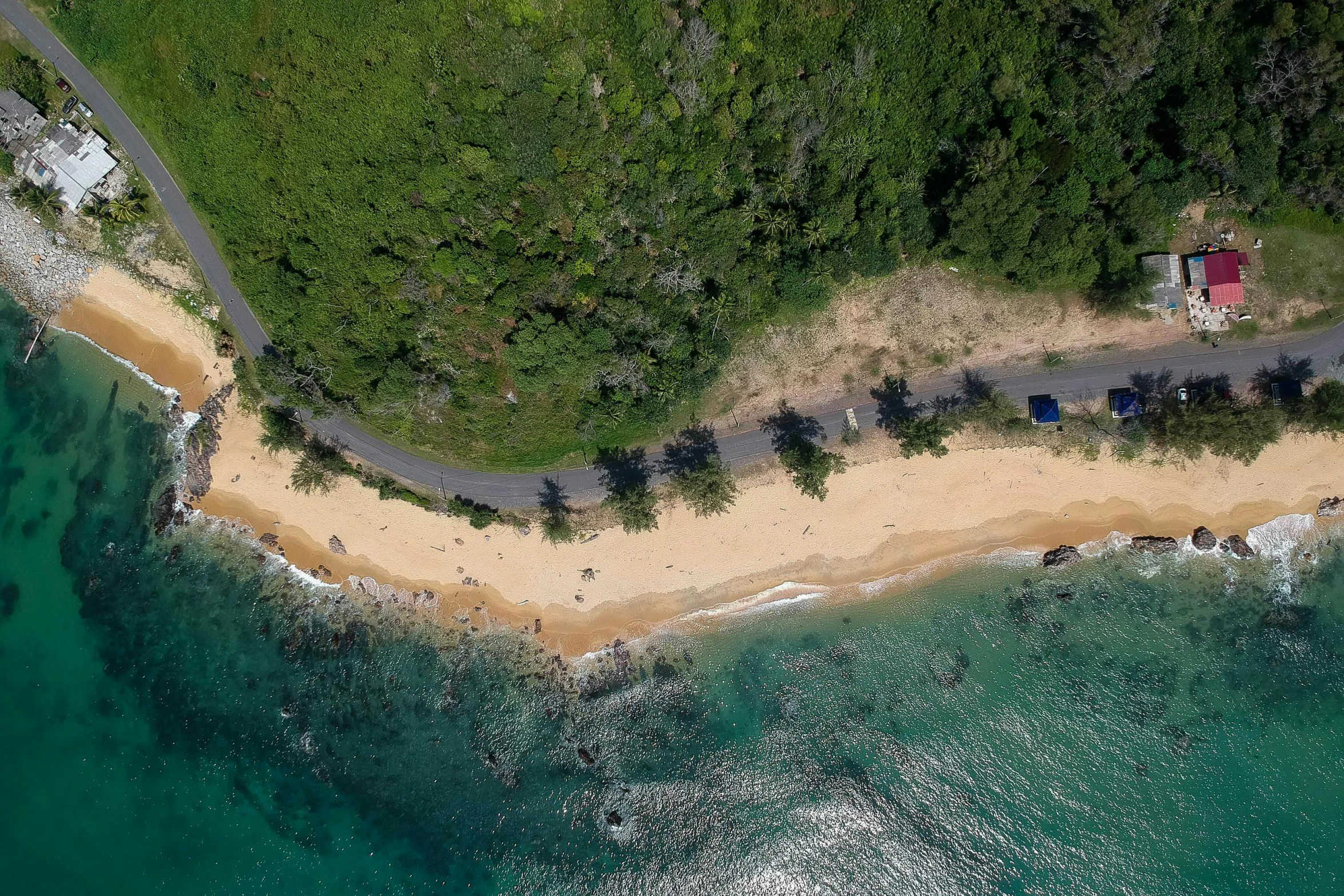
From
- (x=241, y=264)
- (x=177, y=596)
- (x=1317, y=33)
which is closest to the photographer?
(x=1317, y=33)

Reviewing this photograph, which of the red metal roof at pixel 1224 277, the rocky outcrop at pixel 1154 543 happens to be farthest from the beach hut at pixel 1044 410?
the red metal roof at pixel 1224 277

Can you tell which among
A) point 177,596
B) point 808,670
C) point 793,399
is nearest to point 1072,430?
point 793,399

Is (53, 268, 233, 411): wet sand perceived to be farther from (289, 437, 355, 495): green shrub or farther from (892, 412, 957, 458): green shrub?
(892, 412, 957, 458): green shrub

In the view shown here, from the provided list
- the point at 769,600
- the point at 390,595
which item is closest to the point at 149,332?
the point at 390,595

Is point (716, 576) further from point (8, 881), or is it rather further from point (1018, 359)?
point (8, 881)

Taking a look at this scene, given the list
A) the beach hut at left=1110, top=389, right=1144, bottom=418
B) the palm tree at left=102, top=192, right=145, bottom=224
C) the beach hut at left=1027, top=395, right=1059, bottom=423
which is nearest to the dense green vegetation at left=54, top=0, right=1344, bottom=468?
the palm tree at left=102, top=192, right=145, bottom=224

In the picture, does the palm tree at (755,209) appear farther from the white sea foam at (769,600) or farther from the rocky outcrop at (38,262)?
the rocky outcrop at (38,262)

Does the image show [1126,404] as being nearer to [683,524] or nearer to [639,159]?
[683,524]
